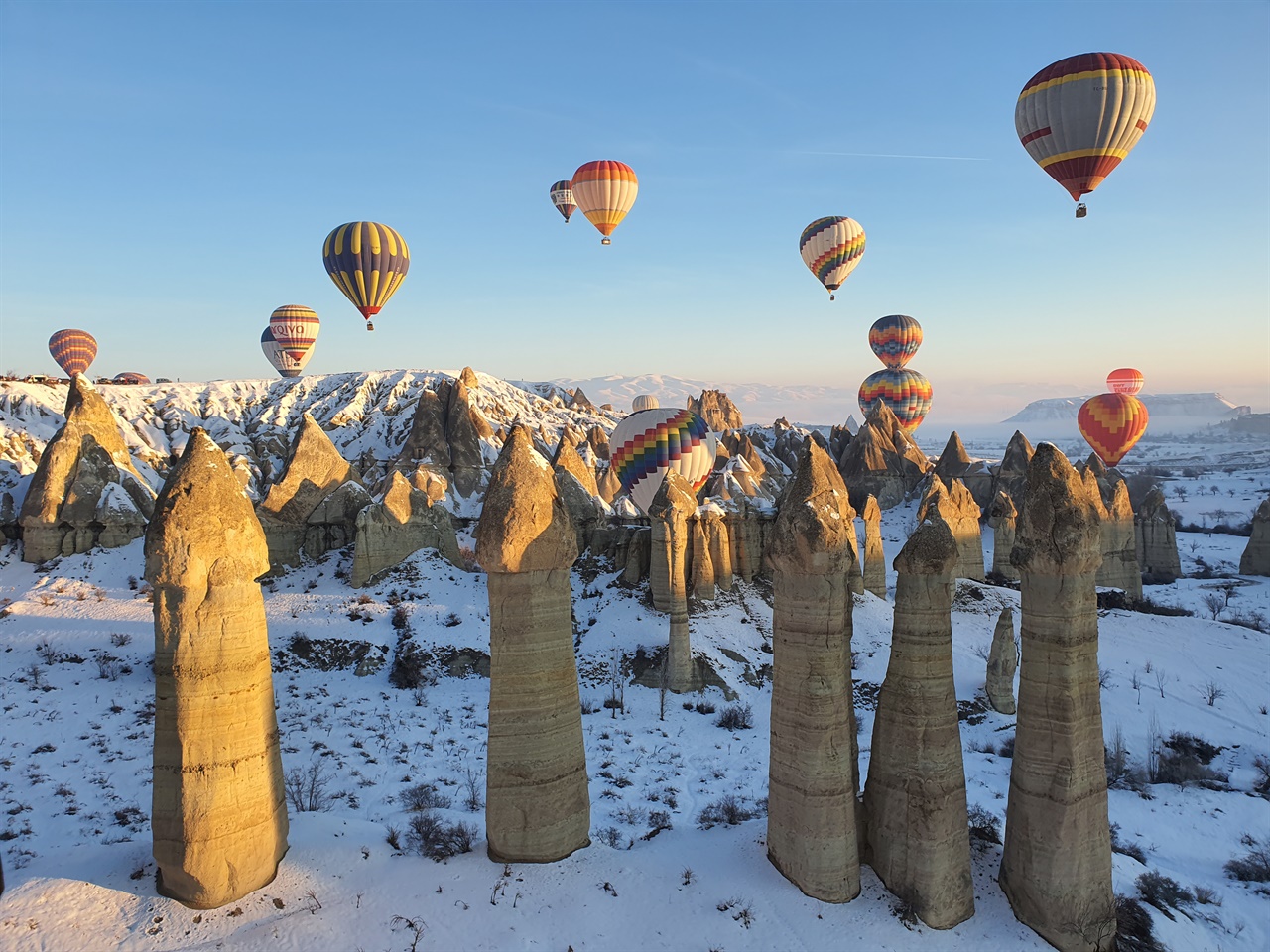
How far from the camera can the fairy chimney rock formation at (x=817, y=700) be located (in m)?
10.6

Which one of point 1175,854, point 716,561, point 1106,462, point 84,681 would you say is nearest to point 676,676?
point 716,561

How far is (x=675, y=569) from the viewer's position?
82.4ft

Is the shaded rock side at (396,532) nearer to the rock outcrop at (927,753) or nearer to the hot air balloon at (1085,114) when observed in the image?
the rock outcrop at (927,753)

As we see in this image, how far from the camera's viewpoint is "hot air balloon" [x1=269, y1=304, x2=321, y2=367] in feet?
220

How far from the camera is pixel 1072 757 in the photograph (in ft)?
33.6

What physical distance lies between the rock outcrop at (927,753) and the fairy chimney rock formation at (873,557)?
22.8 meters

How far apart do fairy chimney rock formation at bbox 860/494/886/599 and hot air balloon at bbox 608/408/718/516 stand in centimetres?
750

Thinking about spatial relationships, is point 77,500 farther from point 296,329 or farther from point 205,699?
point 296,329

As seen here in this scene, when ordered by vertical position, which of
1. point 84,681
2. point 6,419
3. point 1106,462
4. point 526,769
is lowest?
point 84,681

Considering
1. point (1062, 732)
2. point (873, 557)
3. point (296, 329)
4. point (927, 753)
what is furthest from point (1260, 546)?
point (296, 329)

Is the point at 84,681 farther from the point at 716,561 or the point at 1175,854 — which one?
the point at 1175,854

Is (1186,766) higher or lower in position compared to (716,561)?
lower

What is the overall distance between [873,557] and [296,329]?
2202 inches

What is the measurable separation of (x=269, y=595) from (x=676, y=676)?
15494 mm
